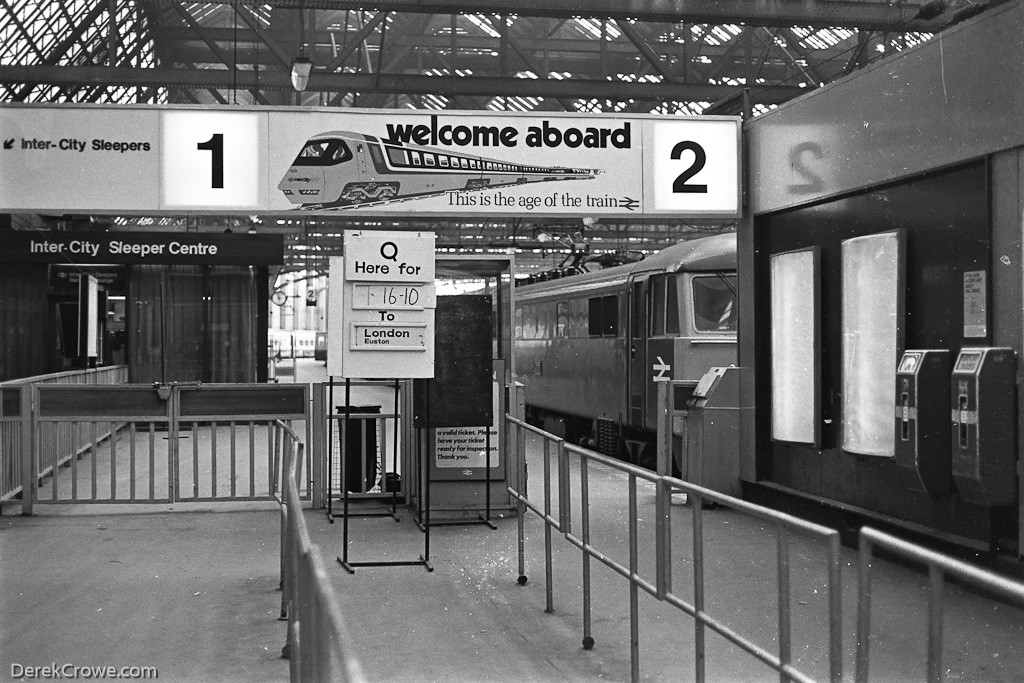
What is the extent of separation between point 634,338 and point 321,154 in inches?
286

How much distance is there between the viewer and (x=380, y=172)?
36.2 ft

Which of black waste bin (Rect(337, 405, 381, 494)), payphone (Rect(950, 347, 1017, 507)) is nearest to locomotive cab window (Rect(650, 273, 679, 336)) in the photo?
black waste bin (Rect(337, 405, 381, 494))

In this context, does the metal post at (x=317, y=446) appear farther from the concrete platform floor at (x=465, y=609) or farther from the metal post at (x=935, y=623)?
the metal post at (x=935, y=623)

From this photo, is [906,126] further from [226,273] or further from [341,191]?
[226,273]

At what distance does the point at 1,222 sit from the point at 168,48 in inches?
198

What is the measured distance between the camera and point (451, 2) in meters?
14.6

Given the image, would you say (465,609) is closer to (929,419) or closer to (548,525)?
(548,525)

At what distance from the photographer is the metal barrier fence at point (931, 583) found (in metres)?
2.87

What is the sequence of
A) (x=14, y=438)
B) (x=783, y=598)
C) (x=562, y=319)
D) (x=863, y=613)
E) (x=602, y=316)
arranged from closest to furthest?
1. (x=863, y=613)
2. (x=783, y=598)
3. (x=14, y=438)
4. (x=602, y=316)
5. (x=562, y=319)

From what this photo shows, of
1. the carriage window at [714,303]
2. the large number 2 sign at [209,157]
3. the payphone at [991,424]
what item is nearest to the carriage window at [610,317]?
the carriage window at [714,303]

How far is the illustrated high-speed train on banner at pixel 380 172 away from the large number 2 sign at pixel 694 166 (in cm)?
73

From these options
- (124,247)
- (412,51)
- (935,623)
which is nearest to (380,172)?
(935,623)
